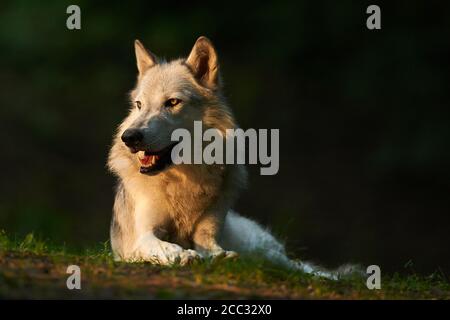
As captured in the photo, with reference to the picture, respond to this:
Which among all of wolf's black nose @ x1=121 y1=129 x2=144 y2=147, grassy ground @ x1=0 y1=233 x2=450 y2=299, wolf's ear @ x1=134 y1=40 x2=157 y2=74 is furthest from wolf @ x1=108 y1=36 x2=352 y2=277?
grassy ground @ x1=0 y1=233 x2=450 y2=299

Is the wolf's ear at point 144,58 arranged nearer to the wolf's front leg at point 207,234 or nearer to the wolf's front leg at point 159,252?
the wolf's front leg at point 207,234

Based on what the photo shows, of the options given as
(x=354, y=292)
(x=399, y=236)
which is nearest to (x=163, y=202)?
(x=354, y=292)

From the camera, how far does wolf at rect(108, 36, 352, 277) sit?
7121mm

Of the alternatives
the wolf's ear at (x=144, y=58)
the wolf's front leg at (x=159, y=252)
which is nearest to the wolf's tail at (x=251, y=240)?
the wolf's front leg at (x=159, y=252)

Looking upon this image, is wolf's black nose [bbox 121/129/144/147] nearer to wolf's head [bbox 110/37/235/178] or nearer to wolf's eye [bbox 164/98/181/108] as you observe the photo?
wolf's head [bbox 110/37/235/178]

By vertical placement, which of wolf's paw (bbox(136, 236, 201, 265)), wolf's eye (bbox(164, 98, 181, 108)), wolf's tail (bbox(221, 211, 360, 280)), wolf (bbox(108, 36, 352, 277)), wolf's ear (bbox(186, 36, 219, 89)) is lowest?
wolf's tail (bbox(221, 211, 360, 280))

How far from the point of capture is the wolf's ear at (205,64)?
7691 mm

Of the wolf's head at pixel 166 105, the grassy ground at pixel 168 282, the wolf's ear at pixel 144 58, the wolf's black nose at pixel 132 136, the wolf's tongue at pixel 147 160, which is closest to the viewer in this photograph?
the grassy ground at pixel 168 282

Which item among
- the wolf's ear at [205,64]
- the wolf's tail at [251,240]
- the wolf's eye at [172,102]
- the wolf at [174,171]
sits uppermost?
the wolf's ear at [205,64]

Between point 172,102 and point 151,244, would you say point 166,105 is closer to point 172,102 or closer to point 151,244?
point 172,102

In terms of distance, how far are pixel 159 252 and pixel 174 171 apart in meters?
0.88

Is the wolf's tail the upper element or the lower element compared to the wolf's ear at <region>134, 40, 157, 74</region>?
lower

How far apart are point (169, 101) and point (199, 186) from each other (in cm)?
74

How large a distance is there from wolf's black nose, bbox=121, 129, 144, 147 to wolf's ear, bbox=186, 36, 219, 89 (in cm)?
100
